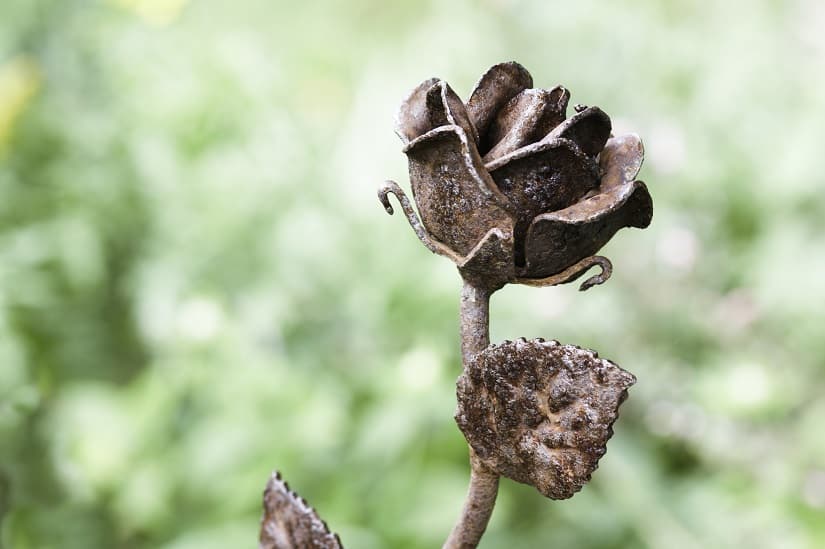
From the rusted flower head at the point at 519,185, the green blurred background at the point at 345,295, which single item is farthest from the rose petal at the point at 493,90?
the green blurred background at the point at 345,295

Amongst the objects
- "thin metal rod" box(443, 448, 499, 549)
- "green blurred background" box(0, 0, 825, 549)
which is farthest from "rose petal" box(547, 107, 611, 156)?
"green blurred background" box(0, 0, 825, 549)

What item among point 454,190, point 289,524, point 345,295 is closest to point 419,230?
point 454,190

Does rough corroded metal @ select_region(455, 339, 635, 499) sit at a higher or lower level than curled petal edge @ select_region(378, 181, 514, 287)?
lower

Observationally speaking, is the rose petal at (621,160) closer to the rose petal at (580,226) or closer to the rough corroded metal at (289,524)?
the rose petal at (580,226)

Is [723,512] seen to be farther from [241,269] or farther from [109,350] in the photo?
[109,350]

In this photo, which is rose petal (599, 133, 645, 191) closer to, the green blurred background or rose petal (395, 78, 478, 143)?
rose petal (395, 78, 478, 143)

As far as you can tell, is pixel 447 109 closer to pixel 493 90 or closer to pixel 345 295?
pixel 493 90

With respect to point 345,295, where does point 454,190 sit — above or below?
below

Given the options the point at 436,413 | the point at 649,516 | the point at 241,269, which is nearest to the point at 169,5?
the point at 241,269
